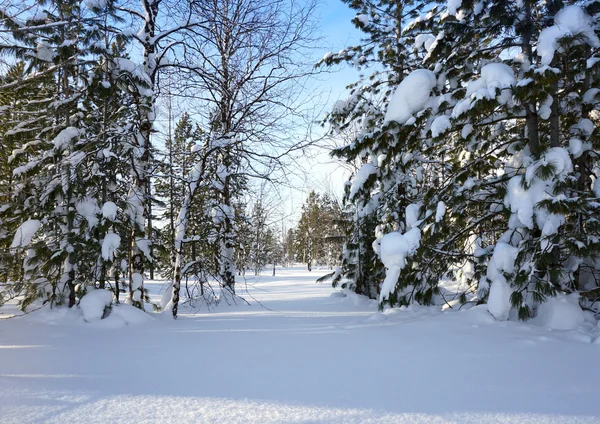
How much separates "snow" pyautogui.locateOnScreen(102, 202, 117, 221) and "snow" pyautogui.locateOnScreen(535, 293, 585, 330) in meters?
6.95

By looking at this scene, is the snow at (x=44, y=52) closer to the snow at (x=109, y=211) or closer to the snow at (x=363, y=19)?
the snow at (x=109, y=211)

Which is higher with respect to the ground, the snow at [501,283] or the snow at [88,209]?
the snow at [88,209]

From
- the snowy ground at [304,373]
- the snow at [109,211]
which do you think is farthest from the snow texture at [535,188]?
the snow at [109,211]

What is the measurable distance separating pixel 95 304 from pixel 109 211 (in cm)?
157

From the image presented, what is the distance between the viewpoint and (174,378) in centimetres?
297

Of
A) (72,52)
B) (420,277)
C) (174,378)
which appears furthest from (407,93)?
(72,52)

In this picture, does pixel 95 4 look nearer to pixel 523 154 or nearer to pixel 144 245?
pixel 144 245

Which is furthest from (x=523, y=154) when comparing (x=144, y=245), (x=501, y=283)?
(x=144, y=245)

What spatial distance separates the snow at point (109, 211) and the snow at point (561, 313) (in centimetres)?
695

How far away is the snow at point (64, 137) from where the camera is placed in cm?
582

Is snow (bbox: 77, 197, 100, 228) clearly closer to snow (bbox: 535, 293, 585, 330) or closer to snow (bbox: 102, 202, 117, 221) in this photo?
snow (bbox: 102, 202, 117, 221)

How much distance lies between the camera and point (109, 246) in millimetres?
5695

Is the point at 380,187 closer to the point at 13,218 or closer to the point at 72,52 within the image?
the point at 72,52

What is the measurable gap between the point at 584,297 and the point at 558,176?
85.1 inches
